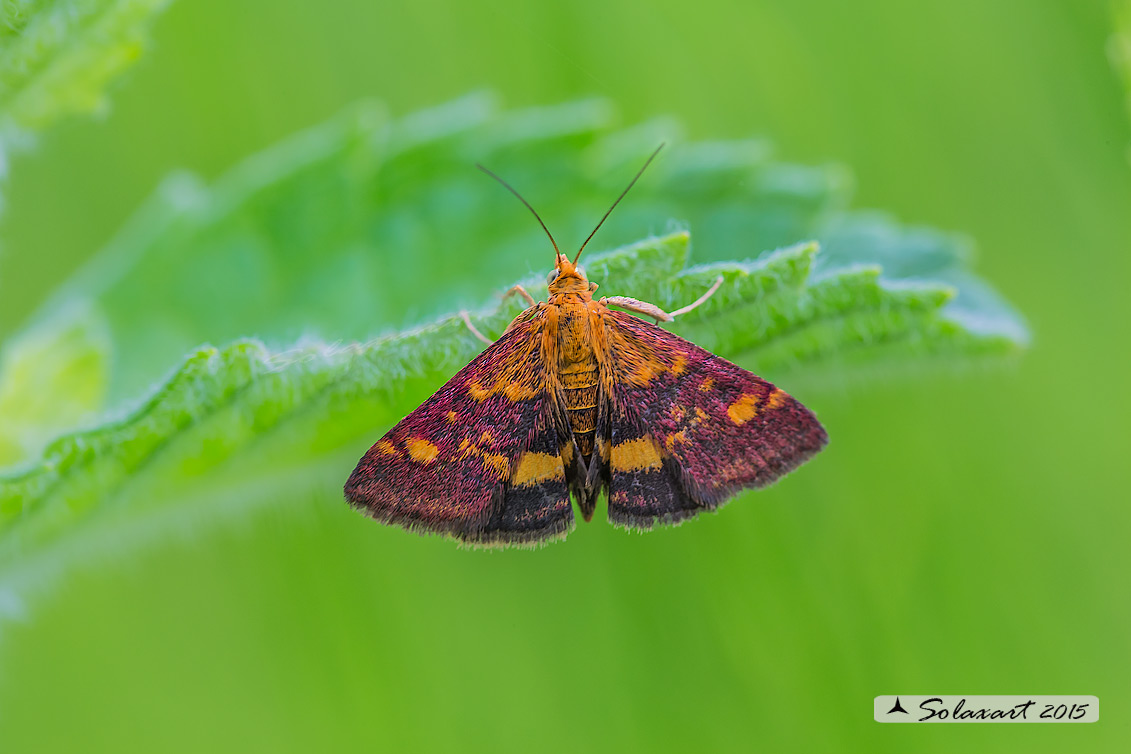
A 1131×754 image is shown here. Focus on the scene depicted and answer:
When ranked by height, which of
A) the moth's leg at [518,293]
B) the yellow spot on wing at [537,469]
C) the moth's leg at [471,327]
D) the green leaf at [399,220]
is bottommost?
the yellow spot on wing at [537,469]

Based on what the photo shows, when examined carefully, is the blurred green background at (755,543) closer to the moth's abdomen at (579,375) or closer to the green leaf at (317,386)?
the green leaf at (317,386)

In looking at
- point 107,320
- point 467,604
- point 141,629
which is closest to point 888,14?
point 467,604

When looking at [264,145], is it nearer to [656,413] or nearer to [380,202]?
[380,202]

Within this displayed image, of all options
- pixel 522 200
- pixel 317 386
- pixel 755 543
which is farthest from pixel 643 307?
pixel 755 543

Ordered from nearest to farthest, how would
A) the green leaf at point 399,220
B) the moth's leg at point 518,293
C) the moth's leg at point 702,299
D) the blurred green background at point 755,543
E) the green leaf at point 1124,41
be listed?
the moth's leg at point 702,299
the moth's leg at point 518,293
the green leaf at point 1124,41
the green leaf at point 399,220
the blurred green background at point 755,543

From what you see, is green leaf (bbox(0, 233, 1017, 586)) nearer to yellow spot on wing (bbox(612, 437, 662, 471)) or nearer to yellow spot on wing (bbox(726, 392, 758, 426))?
yellow spot on wing (bbox(726, 392, 758, 426))

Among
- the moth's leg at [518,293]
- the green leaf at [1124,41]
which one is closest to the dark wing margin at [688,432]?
the moth's leg at [518,293]

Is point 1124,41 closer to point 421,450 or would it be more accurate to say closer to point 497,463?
point 497,463
